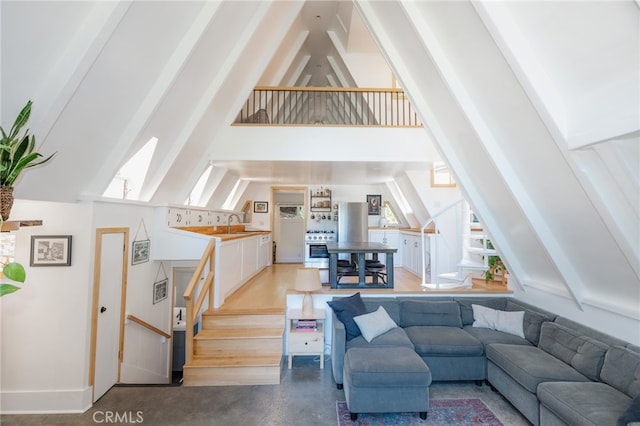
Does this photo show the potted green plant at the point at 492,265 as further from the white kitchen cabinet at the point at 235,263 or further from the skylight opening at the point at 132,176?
the skylight opening at the point at 132,176

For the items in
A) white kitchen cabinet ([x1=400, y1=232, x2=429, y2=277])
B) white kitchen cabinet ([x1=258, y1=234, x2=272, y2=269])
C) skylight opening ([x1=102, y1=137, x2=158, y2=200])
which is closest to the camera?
skylight opening ([x1=102, y1=137, x2=158, y2=200])

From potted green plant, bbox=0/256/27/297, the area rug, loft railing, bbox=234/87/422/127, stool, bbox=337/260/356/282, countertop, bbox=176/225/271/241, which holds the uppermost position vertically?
loft railing, bbox=234/87/422/127

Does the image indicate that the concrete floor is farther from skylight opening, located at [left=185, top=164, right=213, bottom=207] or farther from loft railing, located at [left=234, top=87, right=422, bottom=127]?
loft railing, located at [left=234, top=87, right=422, bottom=127]

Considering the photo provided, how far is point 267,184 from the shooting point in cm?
787

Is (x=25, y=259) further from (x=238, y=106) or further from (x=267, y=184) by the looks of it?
(x=267, y=184)

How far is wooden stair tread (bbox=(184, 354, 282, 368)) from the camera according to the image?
9.66 ft

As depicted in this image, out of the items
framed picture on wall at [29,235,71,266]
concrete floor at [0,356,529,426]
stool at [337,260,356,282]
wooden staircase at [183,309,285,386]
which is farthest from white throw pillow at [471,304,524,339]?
framed picture on wall at [29,235,71,266]

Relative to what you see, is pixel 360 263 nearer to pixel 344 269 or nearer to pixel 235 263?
pixel 344 269

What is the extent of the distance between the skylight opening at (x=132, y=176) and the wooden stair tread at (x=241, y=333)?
1963 millimetres

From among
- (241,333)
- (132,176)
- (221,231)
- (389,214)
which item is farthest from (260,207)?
(241,333)

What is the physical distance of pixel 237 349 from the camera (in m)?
3.20

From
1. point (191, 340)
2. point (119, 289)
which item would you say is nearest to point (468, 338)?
point (191, 340)

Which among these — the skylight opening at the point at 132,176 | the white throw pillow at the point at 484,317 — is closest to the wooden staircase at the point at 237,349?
the skylight opening at the point at 132,176

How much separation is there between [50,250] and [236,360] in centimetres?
208
